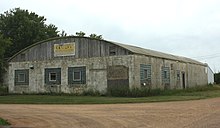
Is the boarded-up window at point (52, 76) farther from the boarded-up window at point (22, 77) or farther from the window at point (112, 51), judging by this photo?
the window at point (112, 51)

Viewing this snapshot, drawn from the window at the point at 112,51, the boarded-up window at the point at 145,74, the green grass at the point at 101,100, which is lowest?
the green grass at the point at 101,100

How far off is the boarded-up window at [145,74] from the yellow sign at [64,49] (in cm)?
769

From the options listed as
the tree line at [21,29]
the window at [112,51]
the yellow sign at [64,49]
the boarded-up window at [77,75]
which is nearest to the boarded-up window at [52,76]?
the boarded-up window at [77,75]

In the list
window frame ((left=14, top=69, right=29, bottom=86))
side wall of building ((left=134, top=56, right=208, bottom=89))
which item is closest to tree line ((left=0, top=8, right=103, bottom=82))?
window frame ((left=14, top=69, right=29, bottom=86))

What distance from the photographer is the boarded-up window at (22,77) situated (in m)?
41.9

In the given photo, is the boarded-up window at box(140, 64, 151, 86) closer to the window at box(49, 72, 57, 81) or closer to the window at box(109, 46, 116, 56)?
the window at box(109, 46, 116, 56)

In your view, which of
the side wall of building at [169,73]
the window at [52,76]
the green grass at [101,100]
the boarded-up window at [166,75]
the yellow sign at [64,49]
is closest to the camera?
the green grass at [101,100]

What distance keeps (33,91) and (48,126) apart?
91.1 ft

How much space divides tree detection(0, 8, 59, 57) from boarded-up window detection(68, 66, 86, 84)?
2327cm

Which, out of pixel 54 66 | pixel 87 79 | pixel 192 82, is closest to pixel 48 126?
pixel 87 79

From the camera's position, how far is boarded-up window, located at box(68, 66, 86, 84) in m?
38.0

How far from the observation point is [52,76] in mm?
40375

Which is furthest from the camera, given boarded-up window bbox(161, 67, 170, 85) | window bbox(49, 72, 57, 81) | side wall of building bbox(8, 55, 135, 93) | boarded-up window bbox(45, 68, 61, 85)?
boarded-up window bbox(161, 67, 170, 85)

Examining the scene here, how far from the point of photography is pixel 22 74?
42.4 m
